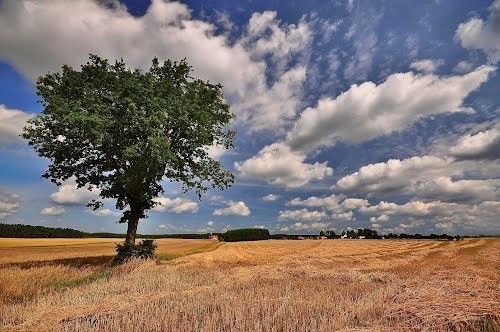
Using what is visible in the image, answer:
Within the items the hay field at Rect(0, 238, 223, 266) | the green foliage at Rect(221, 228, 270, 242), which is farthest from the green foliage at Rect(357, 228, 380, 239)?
the hay field at Rect(0, 238, 223, 266)

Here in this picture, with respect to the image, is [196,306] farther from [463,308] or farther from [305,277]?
[305,277]

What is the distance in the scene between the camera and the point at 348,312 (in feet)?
26.1

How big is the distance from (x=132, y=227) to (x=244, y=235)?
4396 inches

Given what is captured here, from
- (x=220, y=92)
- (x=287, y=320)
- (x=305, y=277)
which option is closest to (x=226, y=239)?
(x=220, y=92)

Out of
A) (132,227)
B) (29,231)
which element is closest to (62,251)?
(132,227)

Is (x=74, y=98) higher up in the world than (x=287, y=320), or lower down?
higher up

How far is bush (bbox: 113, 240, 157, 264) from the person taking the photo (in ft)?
83.3

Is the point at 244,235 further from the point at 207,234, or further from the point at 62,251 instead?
the point at 62,251

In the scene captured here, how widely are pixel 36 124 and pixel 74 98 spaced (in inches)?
124

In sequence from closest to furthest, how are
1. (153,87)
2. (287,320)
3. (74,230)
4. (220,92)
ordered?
1. (287,320)
2. (153,87)
3. (220,92)
4. (74,230)

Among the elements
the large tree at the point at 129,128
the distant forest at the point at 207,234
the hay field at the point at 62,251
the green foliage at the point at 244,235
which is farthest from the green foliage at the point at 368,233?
the large tree at the point at 129,128

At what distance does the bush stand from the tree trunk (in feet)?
3.42

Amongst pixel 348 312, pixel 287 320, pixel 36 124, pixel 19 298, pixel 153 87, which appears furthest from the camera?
pixel 153 87

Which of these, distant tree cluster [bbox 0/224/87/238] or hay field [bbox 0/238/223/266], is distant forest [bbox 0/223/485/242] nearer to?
distant tree cluster [bbox 0/224/87/238]
